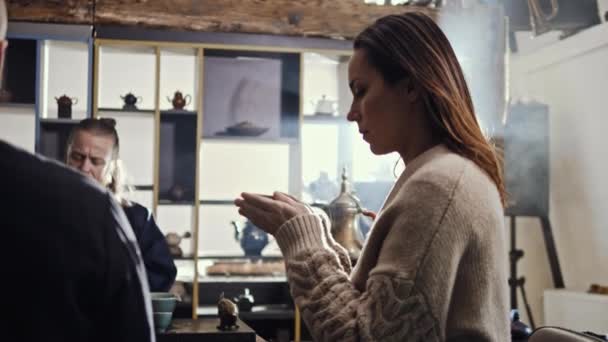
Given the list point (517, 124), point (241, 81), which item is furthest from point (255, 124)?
point (517, 124)

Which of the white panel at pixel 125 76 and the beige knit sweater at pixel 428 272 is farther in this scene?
the white panel at pixel 125 76

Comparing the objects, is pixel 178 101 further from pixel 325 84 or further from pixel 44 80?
pixel 325 84

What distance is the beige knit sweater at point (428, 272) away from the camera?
1.35 m

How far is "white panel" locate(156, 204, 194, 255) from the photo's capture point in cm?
571

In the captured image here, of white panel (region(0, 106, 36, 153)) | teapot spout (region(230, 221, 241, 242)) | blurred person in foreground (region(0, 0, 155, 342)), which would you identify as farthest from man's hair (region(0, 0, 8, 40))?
white panel (region(0, 106, 36, 153))

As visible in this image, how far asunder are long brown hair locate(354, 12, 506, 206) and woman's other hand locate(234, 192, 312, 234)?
1.05ft

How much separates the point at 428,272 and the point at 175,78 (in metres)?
4.69

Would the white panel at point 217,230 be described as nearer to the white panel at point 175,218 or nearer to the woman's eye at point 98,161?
the white panel at point 175,218

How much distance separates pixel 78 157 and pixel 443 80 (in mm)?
2404

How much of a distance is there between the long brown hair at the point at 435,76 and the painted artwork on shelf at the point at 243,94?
4218 mm

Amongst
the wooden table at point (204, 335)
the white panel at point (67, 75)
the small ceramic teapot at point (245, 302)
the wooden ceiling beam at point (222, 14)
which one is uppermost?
the wooden ceiling beam at point (222, 14)

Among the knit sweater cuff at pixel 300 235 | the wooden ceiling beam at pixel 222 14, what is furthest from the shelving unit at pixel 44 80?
the knit sweater cuff at pixel 300 235

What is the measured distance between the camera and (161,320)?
8.36 ft

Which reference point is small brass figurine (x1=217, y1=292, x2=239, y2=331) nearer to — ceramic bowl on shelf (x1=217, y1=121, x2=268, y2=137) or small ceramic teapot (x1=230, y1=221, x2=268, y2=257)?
small ceramic teapot (x1=230, y1=221, x2=268, y2=257)
